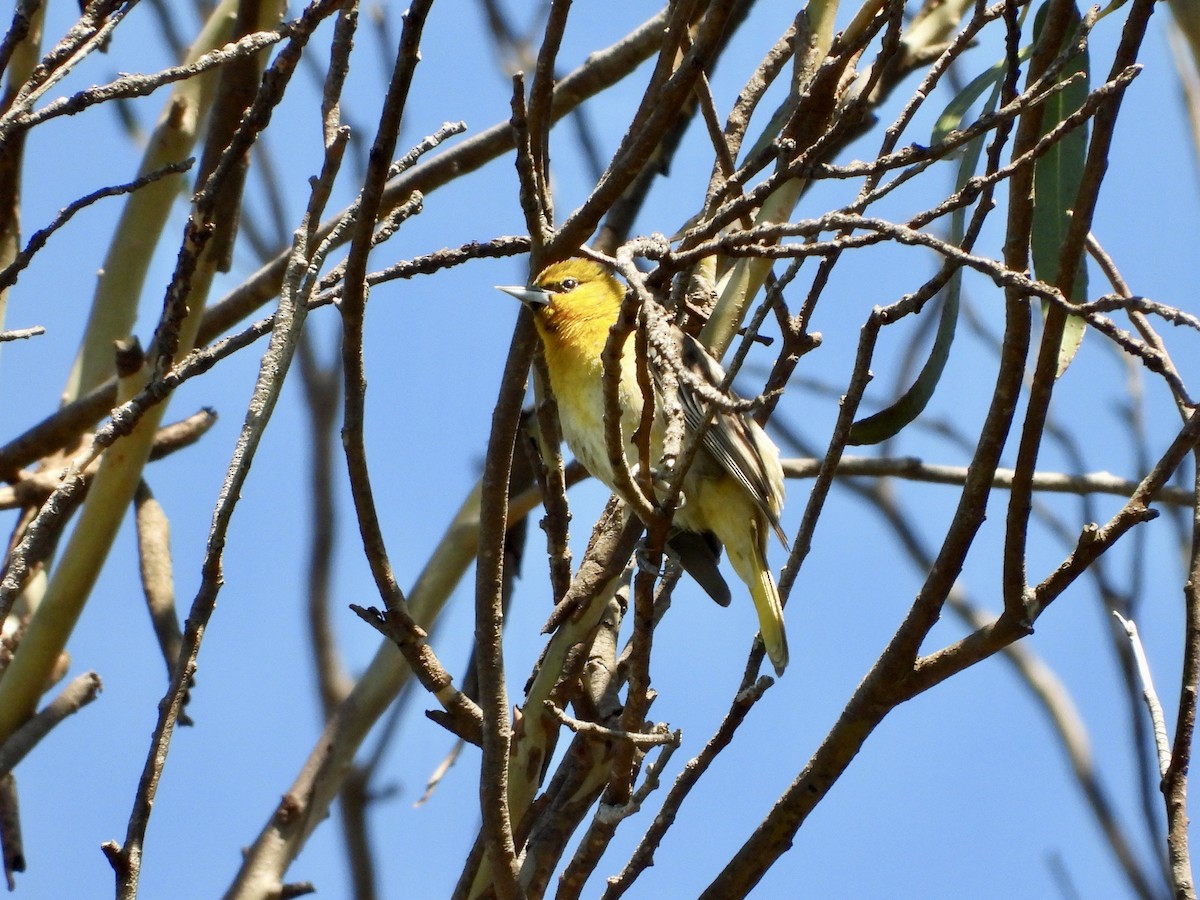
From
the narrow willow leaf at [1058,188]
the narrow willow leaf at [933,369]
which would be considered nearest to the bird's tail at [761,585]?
the narrow willow leaf at [933,369]

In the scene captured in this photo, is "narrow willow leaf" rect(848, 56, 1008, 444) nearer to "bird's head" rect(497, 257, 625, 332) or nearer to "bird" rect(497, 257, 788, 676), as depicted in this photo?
"bird" rect(497, 257, 788, 676)

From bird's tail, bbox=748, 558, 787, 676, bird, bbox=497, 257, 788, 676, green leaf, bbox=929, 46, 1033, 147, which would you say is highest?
green leaf, bbox=929, 46, 1033, 147

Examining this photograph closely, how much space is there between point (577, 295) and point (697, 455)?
96 centimetres

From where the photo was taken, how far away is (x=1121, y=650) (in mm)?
4148

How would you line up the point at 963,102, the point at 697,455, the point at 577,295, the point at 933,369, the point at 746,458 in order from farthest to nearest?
the point at 577,295
the point at 746,458
the point at 697,455
the point at 963,102
the point at 933,369

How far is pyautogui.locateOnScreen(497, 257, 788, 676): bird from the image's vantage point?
4.00 m

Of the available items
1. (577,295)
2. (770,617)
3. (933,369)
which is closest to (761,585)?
(770,617)

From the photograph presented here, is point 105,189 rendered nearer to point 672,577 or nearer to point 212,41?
point 672,577

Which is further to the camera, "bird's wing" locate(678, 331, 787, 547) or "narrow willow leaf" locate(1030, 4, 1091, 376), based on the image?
"bird's wing" locate(678, 331, 787, 547)

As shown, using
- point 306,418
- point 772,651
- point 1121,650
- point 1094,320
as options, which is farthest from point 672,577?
point 306,418

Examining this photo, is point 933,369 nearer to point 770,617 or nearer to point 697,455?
point 770,617

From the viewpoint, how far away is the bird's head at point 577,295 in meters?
4.48

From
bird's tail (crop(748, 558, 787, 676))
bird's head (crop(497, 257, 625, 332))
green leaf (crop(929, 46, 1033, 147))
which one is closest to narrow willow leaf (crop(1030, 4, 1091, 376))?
green leaf (crop(929, 46, 1033, 147))

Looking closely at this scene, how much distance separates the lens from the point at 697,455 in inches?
153
